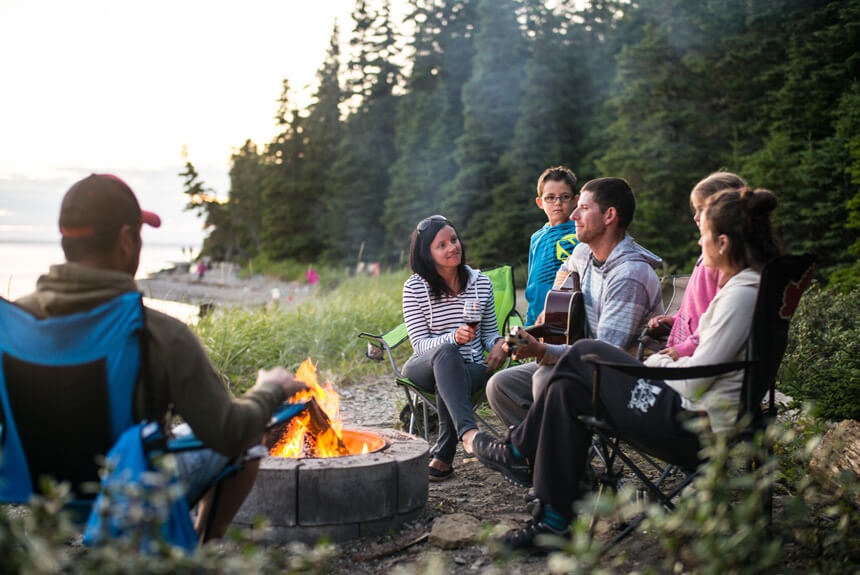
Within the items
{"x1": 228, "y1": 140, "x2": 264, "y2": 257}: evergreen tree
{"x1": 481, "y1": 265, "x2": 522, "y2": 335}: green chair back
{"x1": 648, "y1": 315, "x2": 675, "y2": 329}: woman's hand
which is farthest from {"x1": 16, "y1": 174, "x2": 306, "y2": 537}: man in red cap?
{"x1": 228, "y1": 140, "x2": 264, "y2": 257}: evergreen tree

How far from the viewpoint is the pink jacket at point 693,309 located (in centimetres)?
239

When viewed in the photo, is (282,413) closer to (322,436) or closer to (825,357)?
(322,436)

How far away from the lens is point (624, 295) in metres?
2.72

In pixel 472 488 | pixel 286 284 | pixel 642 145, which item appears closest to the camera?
pixel 472 488

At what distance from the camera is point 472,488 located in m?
3.21

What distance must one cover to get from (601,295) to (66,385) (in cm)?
206

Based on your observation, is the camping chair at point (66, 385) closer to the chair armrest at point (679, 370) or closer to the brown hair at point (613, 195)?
the chair armrest at point (679, 370)

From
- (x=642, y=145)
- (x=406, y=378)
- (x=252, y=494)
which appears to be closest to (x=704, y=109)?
(x=642, y=145)

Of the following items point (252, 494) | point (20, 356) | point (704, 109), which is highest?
point (704, 109)

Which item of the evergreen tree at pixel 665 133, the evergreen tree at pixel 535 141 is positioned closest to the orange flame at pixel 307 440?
the evergreen tree at pixel 665 133

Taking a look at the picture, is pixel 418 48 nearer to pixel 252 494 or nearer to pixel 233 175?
pixel 233 175

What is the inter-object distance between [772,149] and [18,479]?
39.6 feet

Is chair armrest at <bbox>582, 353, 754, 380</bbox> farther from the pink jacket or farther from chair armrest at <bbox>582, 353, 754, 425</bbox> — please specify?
the pink jacket

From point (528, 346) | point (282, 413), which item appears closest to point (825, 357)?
point (528, 346)
